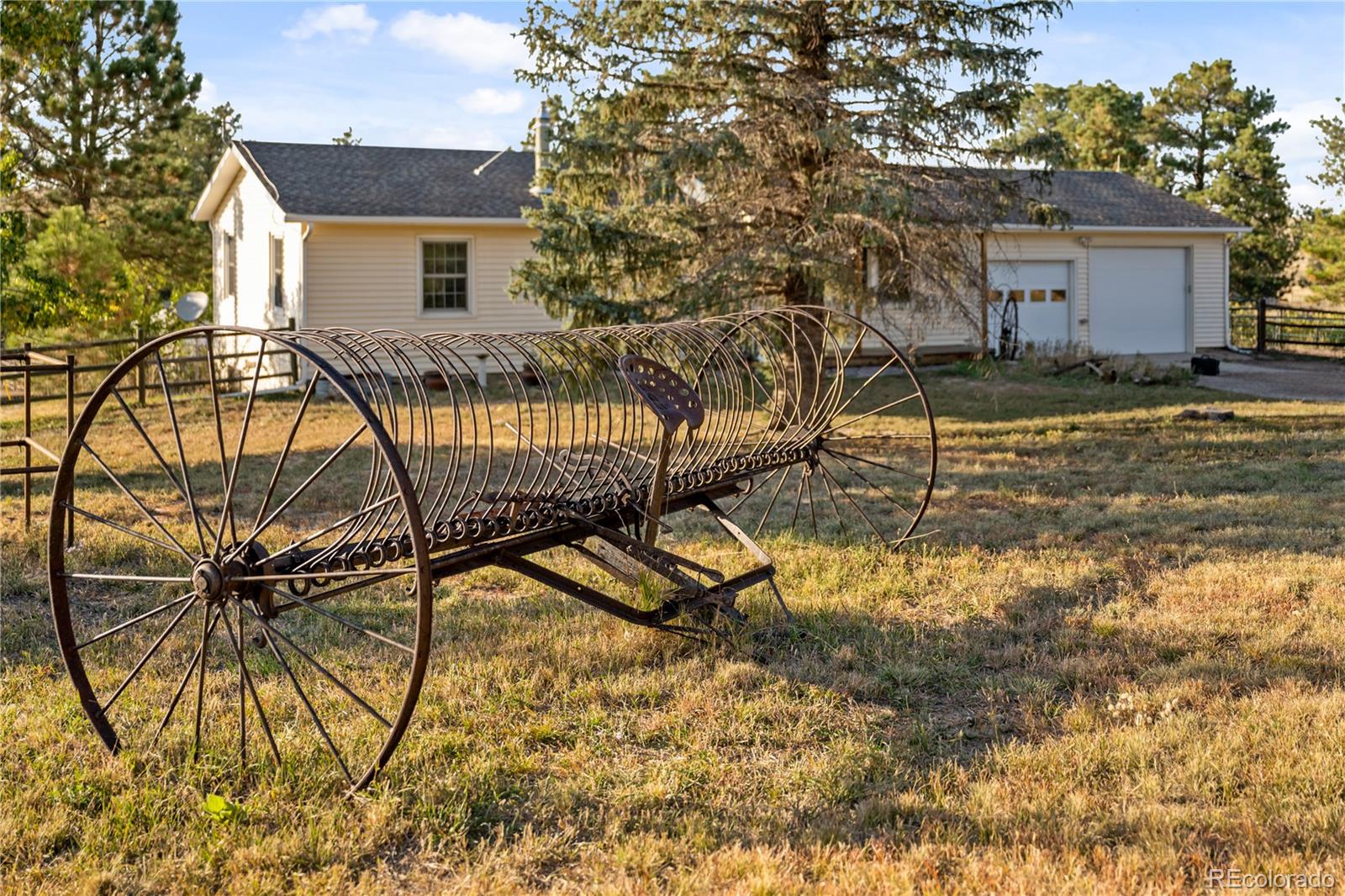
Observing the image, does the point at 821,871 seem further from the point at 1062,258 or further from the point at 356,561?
the point at 1062,258

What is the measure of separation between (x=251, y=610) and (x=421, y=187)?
1776 centimetres

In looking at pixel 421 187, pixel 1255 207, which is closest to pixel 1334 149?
pixel 1255 207

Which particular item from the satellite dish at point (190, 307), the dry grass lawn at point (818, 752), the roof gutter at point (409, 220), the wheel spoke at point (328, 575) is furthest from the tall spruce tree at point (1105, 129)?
the wheel spoke at point (328, 575)

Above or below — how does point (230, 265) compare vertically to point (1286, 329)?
above

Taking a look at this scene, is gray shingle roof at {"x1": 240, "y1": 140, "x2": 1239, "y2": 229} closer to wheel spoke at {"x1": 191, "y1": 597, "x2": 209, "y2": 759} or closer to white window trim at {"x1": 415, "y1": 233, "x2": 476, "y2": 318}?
white window trim at {"x1": 415, "y1": 233, "x2": 476, "y2": 318}

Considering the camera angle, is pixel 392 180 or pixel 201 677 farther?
pixel 392 180

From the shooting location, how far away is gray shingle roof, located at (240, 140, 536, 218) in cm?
1922

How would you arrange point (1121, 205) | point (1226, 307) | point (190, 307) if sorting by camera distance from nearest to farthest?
point (190, 307), point (1121, 205), point (1226, 307)

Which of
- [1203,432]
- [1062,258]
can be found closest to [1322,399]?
[1203,432]

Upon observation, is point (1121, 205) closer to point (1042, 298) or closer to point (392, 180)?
point (1042, 298)

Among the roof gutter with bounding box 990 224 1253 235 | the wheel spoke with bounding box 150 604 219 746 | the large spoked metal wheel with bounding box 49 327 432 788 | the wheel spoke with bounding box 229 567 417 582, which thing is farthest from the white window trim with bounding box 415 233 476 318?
the wheel spoke with bounding box 229 567 417 582

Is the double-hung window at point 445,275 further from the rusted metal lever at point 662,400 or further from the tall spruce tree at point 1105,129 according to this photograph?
the tall spruce tree at point 1105,129

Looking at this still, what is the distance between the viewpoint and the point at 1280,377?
19938 mm

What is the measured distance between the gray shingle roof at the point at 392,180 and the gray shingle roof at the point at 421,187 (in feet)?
0.05
